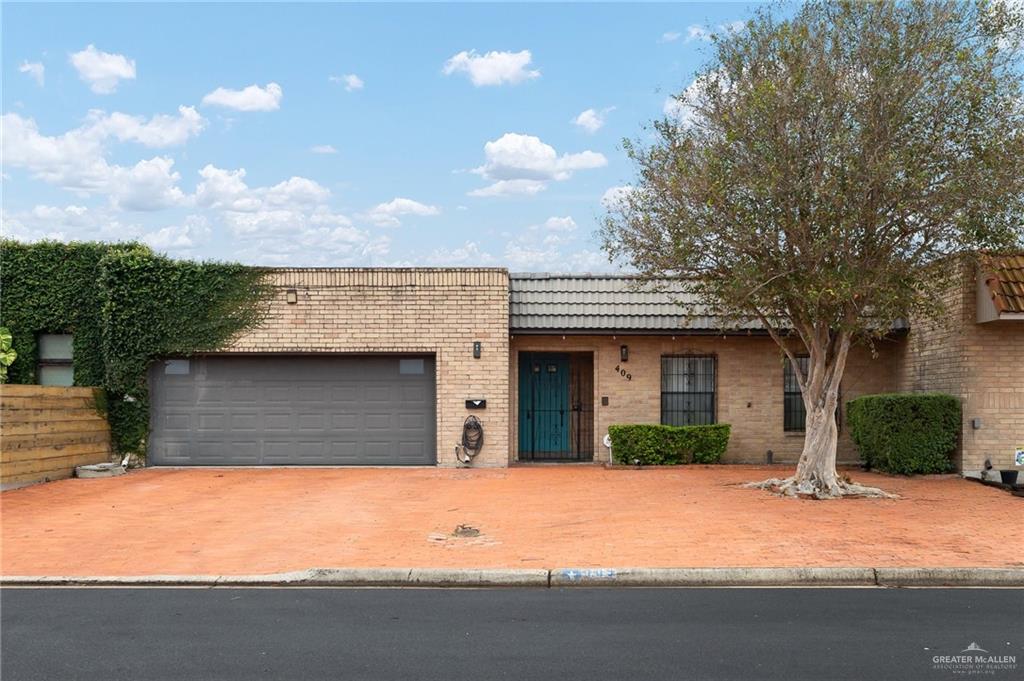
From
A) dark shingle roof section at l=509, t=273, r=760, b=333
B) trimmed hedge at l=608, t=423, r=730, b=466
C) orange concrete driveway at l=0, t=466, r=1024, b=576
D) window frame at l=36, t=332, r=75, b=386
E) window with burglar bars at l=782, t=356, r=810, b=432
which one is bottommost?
orange concrete driveway at l=0, t=466, r=1024, b=576

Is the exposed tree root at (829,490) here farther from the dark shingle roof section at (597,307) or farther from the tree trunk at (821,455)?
the dark shingle roof section at (597,307)

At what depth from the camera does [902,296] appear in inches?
559

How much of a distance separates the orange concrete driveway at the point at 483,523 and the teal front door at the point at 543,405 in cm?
265

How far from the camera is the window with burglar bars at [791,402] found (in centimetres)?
2045

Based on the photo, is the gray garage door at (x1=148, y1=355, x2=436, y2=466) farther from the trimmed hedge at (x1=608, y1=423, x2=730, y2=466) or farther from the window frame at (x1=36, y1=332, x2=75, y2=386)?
the trimmed hedge at (x1=608, y1=423, x2=730, y2=466)

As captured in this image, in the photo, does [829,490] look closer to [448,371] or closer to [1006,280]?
[1006,280]

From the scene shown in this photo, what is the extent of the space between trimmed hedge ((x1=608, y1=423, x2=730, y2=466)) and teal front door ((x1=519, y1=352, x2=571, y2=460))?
1.85 m

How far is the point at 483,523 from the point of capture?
12.8 metres

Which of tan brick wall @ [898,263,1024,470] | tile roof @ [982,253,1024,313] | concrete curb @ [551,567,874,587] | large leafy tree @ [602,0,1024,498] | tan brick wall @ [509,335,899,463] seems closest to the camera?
concrete curb @ [551,567,874,587]

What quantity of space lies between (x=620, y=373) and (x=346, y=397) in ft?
19.2

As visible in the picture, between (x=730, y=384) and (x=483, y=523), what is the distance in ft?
30.3

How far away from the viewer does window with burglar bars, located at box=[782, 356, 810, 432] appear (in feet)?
67.1

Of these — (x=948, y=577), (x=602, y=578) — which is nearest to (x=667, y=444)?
(x=948, y=577)

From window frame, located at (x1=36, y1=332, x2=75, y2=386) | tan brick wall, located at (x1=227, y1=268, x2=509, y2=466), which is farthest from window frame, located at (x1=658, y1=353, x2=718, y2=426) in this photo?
window frame, located at (x1=36, y1=332, x2=75, y2=386)
